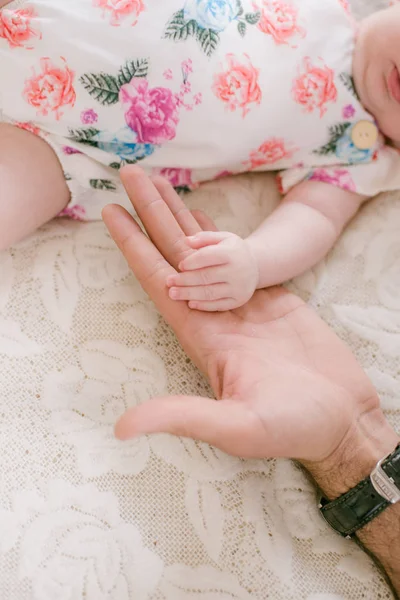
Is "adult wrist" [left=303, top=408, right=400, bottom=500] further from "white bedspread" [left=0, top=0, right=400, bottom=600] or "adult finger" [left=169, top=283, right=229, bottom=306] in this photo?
"adult finger" [left=169, top=283, right=229, bottom=306]

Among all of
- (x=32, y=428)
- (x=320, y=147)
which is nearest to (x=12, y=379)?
(x=32, y=428)

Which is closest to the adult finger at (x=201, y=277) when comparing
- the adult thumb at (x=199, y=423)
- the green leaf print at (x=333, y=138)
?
the adult thumb at (x=199, y=423)

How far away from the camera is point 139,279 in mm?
815

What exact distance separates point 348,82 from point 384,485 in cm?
60

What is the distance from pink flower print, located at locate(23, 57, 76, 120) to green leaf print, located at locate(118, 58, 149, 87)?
2.6 inches

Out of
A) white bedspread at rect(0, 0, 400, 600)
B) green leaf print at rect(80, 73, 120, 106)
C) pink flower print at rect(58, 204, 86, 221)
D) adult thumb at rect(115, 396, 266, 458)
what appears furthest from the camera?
pink flower print at rect(58, 204, 86, 221)

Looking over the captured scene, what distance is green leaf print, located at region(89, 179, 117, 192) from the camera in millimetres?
873

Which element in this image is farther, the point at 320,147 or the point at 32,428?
the point at 320,147

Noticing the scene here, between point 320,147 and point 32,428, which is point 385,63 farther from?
point 32,428

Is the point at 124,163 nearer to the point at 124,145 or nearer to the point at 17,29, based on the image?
the point at 124,145

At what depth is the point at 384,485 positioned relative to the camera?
712mm

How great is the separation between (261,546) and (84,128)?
607 mm

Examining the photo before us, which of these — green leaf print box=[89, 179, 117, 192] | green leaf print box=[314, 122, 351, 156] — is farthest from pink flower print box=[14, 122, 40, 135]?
green leaf print box=[314, 122, 351, 156]

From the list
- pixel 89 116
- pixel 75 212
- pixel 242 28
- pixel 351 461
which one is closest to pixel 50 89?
pixel 89 116
